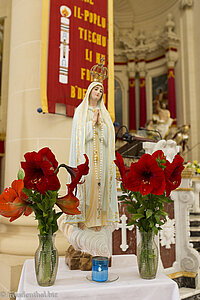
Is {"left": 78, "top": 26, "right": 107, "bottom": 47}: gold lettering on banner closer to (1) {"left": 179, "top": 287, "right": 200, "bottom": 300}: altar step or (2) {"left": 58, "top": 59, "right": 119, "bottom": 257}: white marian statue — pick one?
(2) {"left": 58, "top": 59, "right": 119, "bottom": 257}: white marian statue

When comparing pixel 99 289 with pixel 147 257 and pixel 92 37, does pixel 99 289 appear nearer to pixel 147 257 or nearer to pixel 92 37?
pixel 147 257

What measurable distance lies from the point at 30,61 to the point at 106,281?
2.95 metres

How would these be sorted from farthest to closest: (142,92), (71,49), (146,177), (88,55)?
(142,92) < (88,55) < (71,49) < (146,177)

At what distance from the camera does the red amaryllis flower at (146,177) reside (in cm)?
155

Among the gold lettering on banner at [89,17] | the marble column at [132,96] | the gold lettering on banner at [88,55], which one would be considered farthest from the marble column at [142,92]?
the gold lettering on banner at [88,55]

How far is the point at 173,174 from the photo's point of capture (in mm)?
1647

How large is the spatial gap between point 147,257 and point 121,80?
10.4m

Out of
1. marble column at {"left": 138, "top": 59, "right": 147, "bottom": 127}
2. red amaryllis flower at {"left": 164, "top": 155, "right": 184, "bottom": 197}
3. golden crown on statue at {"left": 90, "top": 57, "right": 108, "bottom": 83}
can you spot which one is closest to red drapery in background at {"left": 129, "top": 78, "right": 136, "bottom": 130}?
marble column at {"left": 138, "top": 59, "right": 147, "bottom": 127}

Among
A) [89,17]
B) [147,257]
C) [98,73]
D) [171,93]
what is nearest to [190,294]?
[147,257]

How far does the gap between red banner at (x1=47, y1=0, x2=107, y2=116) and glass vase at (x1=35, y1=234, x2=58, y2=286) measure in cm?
227

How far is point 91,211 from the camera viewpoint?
2.04 meters

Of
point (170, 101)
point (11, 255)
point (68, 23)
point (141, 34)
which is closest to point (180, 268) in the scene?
point (11, 255)

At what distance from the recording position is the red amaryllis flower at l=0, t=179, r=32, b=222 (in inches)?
57.7

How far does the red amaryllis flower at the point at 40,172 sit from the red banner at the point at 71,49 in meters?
2.11
